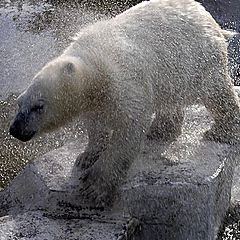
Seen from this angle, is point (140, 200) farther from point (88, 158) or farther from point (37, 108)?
point (37, 108)

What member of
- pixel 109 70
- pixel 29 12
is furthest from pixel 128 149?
pixel 29 12

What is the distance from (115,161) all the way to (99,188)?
0.20m

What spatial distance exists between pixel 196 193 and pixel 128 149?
0.47m

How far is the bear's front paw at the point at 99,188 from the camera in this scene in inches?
150

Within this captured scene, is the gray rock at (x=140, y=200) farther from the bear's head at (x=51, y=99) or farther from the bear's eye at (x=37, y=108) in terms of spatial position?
the bear's eye at (x=37, y=108)

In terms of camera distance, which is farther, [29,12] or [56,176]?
[29,12]

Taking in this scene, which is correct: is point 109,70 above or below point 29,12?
above

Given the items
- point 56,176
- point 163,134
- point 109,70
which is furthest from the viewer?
point 163,134

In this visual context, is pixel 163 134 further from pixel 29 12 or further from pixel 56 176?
pixel 29 12

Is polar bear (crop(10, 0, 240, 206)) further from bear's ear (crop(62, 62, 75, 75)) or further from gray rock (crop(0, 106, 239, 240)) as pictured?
gray rock (crop(0, 106, 239, 240))

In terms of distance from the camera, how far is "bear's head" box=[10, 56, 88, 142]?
11.6 ft

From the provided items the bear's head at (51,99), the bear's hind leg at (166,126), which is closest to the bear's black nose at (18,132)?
the bear's head at (51,99)

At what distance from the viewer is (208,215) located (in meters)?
3.88

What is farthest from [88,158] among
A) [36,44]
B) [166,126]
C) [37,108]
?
[36,44]
